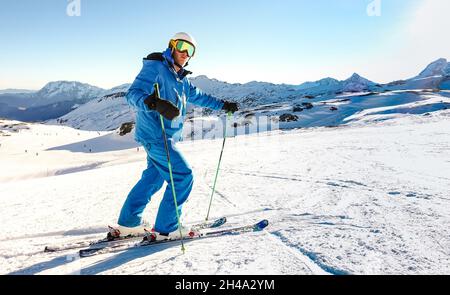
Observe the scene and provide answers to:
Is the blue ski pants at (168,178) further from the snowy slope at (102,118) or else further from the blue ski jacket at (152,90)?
the snowy slope at (102,118)

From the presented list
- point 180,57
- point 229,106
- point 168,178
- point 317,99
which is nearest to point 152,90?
point 180,57

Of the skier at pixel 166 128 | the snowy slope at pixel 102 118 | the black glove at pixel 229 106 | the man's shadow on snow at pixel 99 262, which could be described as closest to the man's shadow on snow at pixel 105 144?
Result: the black glove at pixel 229 106

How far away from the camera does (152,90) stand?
10.3 ft

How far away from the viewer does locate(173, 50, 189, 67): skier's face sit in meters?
→ 3.42

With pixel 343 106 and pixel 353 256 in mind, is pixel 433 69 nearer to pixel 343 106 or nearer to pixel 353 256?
pixel 343 106

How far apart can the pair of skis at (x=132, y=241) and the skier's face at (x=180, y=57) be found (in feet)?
6.23

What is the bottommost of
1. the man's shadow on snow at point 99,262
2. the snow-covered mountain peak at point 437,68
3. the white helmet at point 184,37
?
the man's shadow on snow at point 99,262

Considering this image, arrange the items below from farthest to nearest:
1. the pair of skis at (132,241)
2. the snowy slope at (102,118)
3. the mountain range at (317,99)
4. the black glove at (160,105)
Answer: the snowy slope at (102,118) < the mountain range at (317,99) < the pair of skis at (132,241) < the black glove at (160,105)

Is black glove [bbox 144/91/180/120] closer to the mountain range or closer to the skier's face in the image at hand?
the mountain range

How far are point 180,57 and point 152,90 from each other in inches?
22.1

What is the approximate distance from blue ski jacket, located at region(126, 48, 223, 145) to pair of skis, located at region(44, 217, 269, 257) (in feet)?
3.57

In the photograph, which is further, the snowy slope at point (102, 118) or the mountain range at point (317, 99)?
the snowy slope at point (102, 118)

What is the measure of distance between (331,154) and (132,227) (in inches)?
274

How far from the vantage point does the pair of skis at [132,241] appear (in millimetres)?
3258
